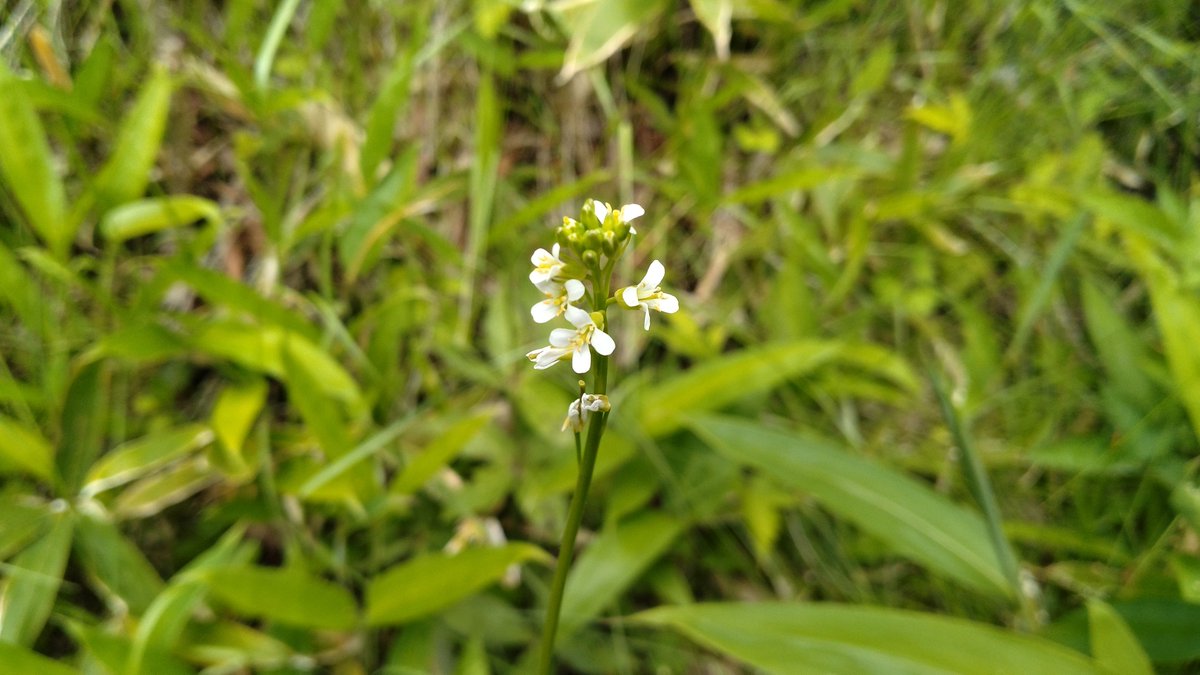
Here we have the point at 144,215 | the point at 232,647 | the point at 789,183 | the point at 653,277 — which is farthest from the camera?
the point at 789,183

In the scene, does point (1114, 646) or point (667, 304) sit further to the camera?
point (1114, 646)

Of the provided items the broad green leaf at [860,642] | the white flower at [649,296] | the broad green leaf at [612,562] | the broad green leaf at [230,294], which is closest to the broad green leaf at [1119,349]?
the broad green leaf at [860,642]

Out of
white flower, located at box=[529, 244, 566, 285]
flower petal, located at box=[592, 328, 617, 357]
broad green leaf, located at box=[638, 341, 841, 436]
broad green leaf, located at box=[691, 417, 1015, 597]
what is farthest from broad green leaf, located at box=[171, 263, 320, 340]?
flower petal, located at box=[592, 328, 617, 357]

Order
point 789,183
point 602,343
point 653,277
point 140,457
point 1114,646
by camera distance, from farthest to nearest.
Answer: point 789,183 < point 140,457 < point 1114,646 < point 653,277 < point 602,343

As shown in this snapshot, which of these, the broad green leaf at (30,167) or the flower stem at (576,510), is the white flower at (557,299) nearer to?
the flower stem at (576,510)


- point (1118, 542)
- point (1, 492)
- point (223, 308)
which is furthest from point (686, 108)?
point (1, 492)

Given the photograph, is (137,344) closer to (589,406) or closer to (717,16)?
(589,406)

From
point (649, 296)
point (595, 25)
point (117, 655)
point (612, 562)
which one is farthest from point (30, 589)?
point (595, 25)
